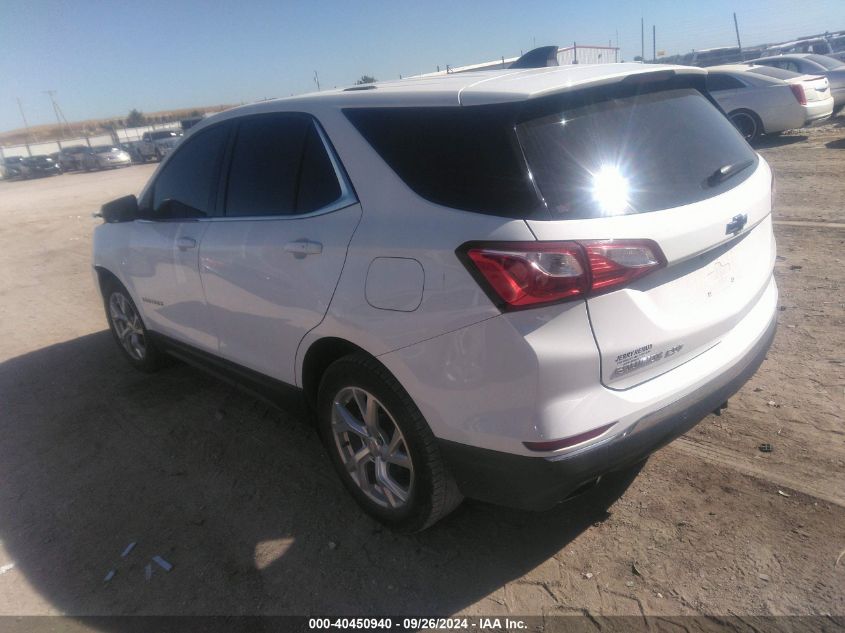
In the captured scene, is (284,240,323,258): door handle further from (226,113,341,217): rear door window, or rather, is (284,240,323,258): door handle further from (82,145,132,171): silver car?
(82,145,132,171): silver car

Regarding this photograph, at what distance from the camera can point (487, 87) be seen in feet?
8.11

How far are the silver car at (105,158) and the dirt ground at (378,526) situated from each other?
36523 mm

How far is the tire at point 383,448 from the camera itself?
2.57 m

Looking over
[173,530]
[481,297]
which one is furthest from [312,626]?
[481,297]

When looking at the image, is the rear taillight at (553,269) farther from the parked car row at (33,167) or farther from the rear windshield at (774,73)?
the parked car row at (33,167)

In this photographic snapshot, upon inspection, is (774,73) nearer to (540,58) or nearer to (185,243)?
(540,58)

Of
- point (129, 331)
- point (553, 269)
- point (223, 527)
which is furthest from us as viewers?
point (129, 331)

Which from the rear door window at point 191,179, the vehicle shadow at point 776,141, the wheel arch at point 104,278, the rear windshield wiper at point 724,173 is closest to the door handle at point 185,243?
the rear door window at point 191,179

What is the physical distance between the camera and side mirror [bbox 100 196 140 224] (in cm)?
445

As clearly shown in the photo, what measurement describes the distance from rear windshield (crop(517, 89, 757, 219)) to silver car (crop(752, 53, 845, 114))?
568 inches

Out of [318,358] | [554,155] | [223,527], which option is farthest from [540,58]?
[223,527]

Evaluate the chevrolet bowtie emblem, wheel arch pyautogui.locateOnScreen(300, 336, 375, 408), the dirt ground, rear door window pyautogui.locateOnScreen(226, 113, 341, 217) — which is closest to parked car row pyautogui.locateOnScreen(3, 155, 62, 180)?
the dirt ground

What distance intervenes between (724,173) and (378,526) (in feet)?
7.07

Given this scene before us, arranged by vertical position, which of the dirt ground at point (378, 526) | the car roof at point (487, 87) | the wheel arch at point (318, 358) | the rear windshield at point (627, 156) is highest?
the car roof at point (487, 87)
